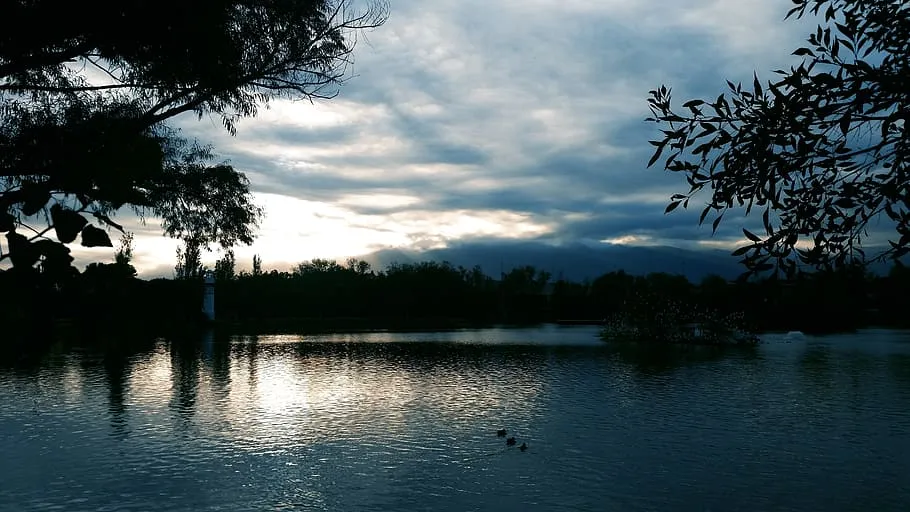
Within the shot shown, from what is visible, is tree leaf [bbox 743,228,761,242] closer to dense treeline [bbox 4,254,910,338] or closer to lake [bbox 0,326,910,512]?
lake [bbox 0,326,910,512]

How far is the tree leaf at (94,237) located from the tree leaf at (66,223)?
0.02 meters

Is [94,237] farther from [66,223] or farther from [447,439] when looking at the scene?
[447,439]

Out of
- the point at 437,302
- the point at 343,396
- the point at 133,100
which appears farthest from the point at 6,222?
the point at 437,302

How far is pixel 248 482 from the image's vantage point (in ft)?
30.3

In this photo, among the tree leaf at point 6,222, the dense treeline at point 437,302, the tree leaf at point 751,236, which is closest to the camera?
the tree leaf at point 6,222

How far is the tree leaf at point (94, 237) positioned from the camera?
1.82m

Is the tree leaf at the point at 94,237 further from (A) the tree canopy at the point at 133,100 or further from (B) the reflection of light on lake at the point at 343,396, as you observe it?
(B) the reflection of light on lake at the point at 343,396

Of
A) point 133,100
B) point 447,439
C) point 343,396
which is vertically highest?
point 133,100

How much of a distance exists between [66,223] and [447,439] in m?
10.4

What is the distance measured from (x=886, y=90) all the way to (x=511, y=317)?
86732 mm

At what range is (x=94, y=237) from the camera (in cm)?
182

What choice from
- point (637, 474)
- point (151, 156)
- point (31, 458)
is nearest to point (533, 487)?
point (637, 474)

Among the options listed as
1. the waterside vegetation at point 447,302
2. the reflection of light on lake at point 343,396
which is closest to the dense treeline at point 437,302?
the waterside vegetation at point 447,302

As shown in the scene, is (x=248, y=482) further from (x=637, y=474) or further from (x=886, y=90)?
(x=886, y=90)
